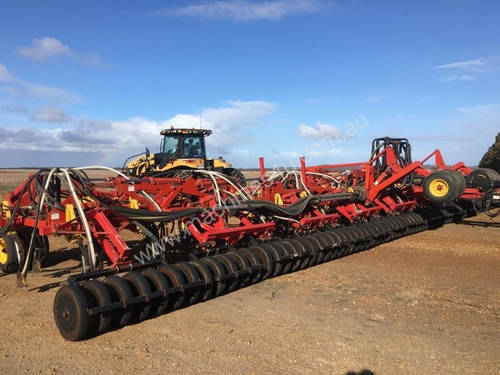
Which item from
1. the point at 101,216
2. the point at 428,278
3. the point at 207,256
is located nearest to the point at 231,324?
the point at 207,256

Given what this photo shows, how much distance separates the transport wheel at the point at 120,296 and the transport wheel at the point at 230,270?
4.26 ft

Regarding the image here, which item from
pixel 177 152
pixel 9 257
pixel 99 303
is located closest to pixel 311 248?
pixel 99 303

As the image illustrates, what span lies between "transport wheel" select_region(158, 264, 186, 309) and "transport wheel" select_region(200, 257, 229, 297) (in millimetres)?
465

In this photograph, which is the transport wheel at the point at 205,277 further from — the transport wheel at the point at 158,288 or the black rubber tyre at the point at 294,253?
the black rubber tyre at the point at 294,253

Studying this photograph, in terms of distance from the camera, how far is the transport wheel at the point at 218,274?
15.8ft

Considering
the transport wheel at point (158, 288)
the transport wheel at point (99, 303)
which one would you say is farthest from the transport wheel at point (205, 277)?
the transport wheel at point (99, 303)

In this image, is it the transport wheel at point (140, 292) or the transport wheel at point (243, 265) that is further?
the transport wheel at point (243, 265)

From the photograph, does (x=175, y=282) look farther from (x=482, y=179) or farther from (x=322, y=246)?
(x=482, y=179)

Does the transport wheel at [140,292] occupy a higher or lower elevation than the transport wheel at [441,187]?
lower

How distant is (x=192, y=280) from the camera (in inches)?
178

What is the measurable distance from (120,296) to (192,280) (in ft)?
2.75

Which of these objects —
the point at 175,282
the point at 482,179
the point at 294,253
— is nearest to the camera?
the point at 175,282

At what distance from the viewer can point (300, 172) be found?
334 inches

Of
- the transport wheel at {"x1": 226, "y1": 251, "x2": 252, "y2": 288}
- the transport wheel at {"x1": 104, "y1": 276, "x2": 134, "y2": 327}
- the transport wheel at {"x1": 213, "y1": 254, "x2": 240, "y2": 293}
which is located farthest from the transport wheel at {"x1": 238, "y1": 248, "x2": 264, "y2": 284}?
the transport wheel at {"x1": 104, "y1": 276, "x2": 134, "y2": 327}
